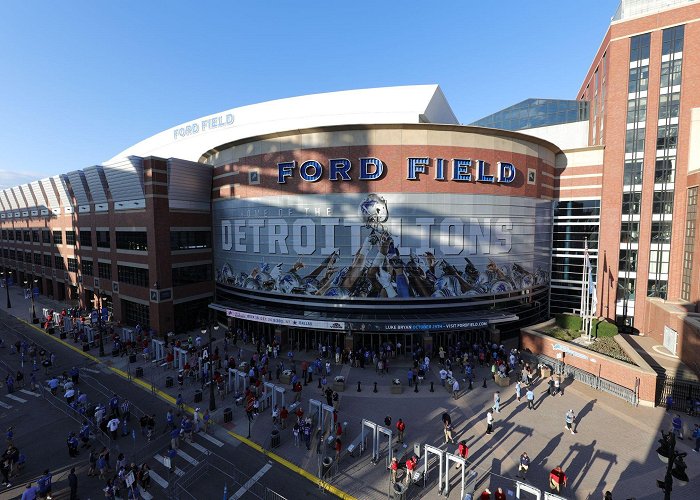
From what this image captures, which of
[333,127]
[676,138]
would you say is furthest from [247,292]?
[676,138]

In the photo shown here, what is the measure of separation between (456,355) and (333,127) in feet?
75.0

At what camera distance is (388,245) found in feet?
95.6

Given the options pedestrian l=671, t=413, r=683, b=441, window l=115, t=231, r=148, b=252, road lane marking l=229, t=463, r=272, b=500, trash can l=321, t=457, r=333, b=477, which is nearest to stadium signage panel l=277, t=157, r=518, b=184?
window l=115, t=231, r=148, b=252

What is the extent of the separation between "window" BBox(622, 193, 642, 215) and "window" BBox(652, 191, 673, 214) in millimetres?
1318

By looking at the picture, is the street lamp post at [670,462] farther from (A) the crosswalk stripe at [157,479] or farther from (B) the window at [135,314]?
(B) the window at [135,314]

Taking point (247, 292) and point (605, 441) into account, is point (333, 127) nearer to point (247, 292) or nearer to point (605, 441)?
point (247, 292)

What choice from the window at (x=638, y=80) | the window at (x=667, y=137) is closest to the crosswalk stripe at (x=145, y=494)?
the window at (x=667, y=137)

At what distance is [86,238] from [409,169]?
45.8 m

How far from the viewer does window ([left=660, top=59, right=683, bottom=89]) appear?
33.0 metres

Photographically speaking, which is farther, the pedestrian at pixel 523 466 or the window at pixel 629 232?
the window at pixel 629 232

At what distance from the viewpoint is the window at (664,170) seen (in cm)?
3356

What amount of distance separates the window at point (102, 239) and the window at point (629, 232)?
61469mm

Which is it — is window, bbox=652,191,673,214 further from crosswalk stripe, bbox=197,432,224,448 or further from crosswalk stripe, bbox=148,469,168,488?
crosswalk stripe, bbox=148,469,168,488

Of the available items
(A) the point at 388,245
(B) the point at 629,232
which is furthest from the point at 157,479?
(B) the point at 629,232
